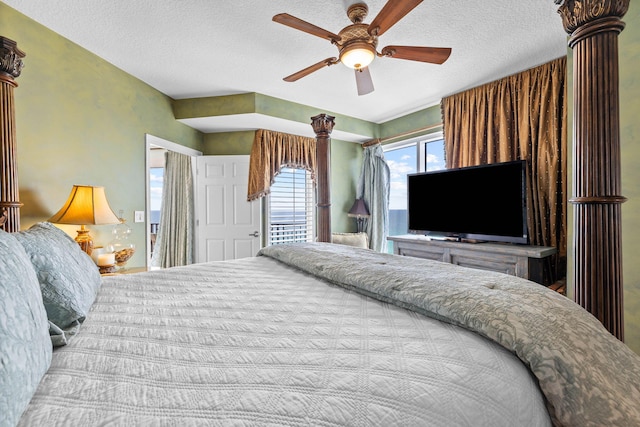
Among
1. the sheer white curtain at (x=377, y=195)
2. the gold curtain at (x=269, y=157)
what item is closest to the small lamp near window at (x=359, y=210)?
the sheer white curtain at (x=377, y=195)

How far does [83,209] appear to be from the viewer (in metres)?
2.10

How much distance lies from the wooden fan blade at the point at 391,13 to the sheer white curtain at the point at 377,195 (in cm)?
277

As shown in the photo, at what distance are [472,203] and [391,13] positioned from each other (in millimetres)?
1962

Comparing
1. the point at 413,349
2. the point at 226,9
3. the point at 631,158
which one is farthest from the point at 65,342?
the point at 631,158

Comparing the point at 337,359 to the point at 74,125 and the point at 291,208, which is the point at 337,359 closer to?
the point at 74,125

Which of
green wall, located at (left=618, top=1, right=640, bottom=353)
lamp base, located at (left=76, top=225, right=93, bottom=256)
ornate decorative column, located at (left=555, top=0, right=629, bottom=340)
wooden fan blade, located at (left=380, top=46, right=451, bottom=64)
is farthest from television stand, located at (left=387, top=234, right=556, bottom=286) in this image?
lamp base, located at (left=76, top=225, right=93, bottom=256)

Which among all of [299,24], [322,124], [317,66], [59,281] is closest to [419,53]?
[317,66]

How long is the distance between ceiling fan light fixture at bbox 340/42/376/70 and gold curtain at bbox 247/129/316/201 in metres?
2.26

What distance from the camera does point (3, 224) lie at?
1558 millimetres

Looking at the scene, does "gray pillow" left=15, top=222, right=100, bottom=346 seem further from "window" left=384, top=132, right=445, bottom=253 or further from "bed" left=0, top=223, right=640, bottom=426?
"window" left=384, top=132, right=445, bottom=253

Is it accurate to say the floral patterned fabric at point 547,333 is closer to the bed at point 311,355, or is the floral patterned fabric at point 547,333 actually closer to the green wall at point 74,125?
the bed at point 311,355

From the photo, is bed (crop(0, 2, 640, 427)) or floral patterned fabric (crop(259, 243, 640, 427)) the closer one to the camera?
bed (crop(0, 2, 640, 427))

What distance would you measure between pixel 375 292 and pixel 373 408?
0.57 meters

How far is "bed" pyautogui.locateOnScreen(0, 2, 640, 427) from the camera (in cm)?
52
